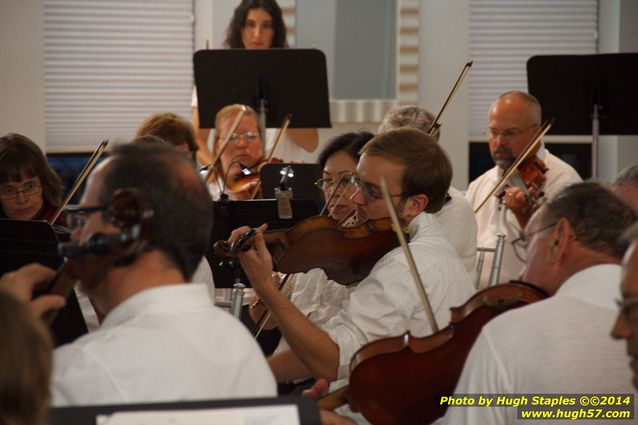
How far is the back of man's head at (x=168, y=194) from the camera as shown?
1.72 metres

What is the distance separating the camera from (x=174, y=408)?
136cm

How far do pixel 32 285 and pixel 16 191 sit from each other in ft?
6.00

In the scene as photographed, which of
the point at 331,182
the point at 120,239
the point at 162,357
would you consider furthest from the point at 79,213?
the point at 331,182

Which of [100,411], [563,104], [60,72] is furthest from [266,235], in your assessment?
[60,72]

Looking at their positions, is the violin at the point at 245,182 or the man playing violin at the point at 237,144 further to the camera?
the man playing violin at the point at 237,144

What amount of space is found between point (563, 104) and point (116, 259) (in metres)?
3.97

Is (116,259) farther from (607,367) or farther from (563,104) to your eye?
(563,104)

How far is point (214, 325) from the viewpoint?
1719 mm

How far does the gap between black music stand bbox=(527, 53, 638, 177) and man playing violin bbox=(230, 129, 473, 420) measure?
2506 millimetres

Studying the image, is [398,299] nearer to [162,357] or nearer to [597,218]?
[597,218]

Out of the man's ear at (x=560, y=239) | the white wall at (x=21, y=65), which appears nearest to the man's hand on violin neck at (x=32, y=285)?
the man's ear at (x=560, y=239)

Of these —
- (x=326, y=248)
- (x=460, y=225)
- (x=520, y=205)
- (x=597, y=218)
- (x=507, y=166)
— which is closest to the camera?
(x=597, y=218)

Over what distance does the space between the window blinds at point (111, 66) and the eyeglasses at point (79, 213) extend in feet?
18.1

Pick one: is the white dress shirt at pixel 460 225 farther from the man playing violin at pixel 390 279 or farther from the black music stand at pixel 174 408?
the black music stand at pixel 174 408
